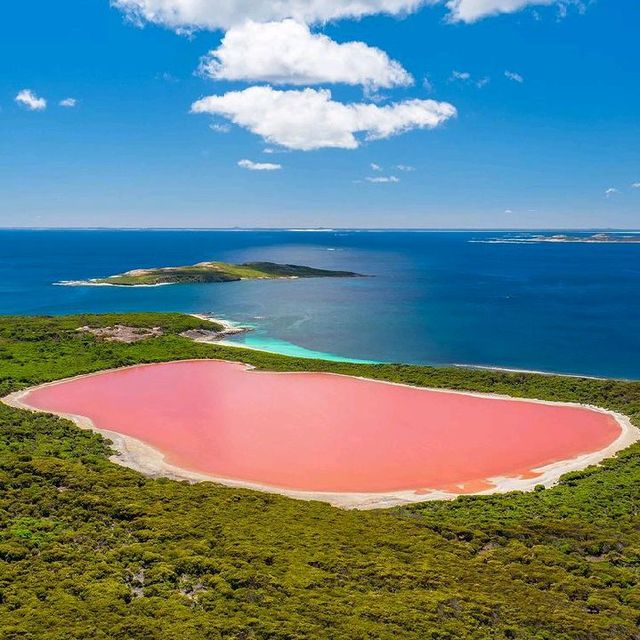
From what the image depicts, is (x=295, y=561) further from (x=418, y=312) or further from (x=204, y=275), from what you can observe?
(x=204, y=275)

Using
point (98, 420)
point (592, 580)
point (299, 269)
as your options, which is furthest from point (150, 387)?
point (299, 269)

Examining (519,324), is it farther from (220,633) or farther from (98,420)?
(220,633)

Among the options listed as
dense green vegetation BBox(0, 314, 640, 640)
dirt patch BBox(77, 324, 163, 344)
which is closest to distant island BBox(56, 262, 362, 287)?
dirt patch BBox(77, 324, 163, 344)

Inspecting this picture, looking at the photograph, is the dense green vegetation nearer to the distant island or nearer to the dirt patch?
the dirt patch

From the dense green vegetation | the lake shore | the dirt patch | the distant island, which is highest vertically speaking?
the distant island

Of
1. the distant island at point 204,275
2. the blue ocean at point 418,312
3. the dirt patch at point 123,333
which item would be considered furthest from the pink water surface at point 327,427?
the distant island at point 204,275

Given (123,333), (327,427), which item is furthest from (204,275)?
(327,427)

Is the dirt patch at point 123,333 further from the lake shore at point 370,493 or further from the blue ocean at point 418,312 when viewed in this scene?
the lake shore at point 370,493
